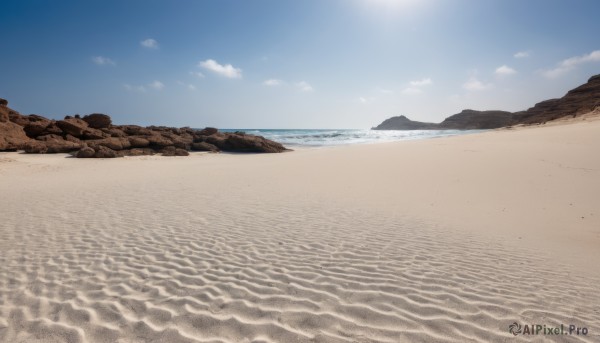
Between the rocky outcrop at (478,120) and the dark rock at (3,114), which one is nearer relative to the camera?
the dark rock at (3,114)

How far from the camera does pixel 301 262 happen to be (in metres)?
5.02

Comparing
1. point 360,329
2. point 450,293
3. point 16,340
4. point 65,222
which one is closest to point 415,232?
point 450,293

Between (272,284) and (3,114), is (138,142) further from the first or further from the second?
(272,284)

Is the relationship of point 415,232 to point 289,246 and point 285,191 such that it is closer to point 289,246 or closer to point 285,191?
point 289,246

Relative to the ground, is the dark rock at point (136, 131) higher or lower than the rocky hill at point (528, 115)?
lower

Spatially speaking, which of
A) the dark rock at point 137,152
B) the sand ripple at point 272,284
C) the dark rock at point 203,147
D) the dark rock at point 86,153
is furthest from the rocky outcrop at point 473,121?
the sand ripple at point 272,284

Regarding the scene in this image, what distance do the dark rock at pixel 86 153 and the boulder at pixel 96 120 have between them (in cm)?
1113

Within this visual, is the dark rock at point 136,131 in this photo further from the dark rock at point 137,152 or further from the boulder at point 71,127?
the dark rock at point 137,152

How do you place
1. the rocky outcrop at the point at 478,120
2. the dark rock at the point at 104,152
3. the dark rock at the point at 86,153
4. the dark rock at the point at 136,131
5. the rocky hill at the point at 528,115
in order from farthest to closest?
the rocky outcrop at the point at 478,120
the rocky hill at the point at 528,115
the dark rock at the point at 136,131
the dark rock at the point at 104,152
the dark rock at the point at 86,153

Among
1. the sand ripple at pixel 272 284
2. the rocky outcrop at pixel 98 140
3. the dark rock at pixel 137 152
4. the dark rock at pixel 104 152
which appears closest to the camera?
the sand ripple at pixel 272 284

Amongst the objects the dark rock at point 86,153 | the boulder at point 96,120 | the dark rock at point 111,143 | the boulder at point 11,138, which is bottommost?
the dark rock at point 86,153

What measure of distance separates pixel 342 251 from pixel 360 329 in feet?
7.49

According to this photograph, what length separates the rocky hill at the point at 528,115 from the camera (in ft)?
173

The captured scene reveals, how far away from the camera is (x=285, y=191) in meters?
11.4
